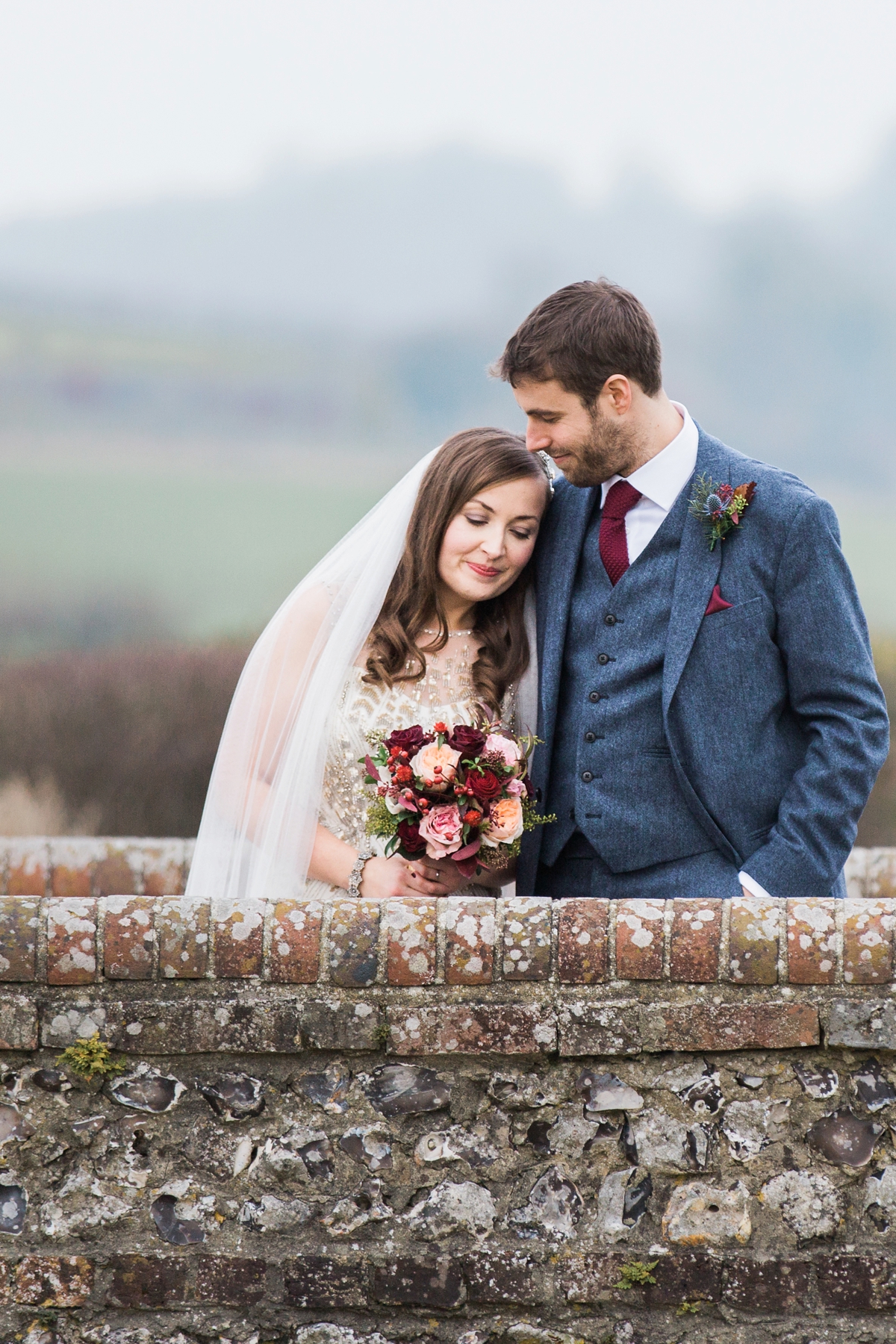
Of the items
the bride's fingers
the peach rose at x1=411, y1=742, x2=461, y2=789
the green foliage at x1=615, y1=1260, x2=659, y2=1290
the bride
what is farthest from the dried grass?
the green foliage at x1=615, y1=1260, x2=659, y2=1290

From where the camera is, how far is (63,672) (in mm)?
8461

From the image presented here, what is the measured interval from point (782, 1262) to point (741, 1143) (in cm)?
22

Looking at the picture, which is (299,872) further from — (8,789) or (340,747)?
(8,789)

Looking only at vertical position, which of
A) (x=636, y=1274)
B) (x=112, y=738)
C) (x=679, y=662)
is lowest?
(x=112, y=738)

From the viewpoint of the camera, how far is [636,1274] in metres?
2.13

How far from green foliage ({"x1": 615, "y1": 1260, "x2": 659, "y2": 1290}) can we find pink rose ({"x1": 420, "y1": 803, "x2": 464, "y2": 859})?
0.89 metres

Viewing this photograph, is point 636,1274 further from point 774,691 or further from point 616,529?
point 616,529

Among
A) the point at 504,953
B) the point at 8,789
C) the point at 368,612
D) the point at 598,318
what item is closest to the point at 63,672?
the point at 8,789

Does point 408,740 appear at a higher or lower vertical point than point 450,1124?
higher

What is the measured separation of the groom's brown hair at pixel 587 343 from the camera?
2961 mm

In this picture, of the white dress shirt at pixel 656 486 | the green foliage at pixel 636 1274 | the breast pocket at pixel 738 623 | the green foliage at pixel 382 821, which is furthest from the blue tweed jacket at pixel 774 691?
the green foliage at pixel 636 1274

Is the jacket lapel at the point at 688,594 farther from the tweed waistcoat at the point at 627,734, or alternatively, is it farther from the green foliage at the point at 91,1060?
the green foliage at the point at 91,1060

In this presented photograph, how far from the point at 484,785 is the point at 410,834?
220 millimetres

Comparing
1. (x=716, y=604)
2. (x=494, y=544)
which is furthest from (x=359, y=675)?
(x=716, y=604)
